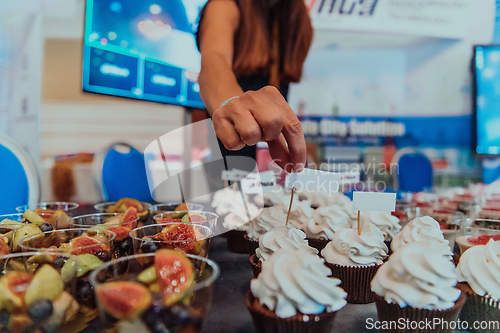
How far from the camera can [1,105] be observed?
→ 354cm

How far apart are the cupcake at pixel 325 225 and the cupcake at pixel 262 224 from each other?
14cm

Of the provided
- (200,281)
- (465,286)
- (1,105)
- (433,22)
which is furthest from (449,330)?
(433,22)

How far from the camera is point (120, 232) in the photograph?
47.6 inches

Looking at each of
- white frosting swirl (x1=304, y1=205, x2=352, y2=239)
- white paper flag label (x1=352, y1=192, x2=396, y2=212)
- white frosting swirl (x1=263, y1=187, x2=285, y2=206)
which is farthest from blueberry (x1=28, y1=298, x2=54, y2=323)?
white frosting swirl (x1=263, y1=187, x2=285, y2=206)

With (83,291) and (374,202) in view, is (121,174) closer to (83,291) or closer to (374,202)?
(83,291)

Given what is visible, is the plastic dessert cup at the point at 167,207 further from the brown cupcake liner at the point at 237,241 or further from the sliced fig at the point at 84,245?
the sliced fig at the point at 84,245

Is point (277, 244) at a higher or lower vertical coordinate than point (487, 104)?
lower

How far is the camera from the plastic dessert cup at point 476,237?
51.0 inches

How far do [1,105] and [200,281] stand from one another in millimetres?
3880

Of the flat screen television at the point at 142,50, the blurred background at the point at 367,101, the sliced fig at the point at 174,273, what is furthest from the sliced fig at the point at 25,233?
the blurred background at the point at 367,101

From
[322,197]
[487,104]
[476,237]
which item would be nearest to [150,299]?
[476,237]

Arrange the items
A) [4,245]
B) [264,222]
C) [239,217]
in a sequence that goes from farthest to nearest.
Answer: [239,217] → [264,222] → [4,245]

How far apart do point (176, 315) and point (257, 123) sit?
693 millimetres

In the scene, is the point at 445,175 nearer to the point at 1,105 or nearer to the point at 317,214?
the point at 317,214
